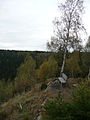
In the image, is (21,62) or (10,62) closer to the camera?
(21,62)

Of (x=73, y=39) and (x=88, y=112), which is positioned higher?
(x=73, y=39)

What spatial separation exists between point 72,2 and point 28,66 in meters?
30.3

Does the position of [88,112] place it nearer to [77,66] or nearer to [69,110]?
[69,110]

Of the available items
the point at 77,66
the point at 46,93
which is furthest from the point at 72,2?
the point at 77,66

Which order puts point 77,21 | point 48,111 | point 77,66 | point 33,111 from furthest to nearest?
point 77,66 < point 77,21 < point 33,111 < point 48,111

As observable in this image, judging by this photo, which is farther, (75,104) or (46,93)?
(46,93)

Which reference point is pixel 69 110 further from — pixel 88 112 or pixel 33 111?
pixel 33 111

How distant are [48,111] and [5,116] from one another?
777 cm

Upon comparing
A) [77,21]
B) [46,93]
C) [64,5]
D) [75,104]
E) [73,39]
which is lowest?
[46,93]

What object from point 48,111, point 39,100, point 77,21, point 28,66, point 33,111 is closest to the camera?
point 48,111

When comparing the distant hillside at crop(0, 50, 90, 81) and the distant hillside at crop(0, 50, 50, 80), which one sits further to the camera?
the distant hillside at crop(0, 50, 50, 80)

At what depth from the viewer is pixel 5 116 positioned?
16.7 m

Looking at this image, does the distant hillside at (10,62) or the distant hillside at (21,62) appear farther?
the distant hillside at (10,62)

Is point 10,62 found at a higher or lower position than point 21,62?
lower
